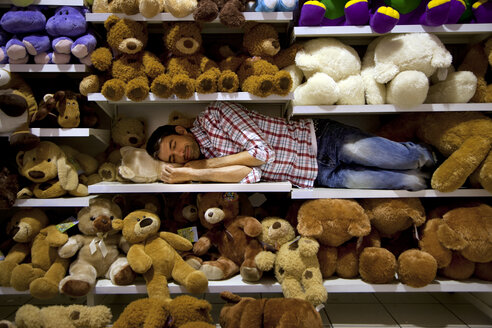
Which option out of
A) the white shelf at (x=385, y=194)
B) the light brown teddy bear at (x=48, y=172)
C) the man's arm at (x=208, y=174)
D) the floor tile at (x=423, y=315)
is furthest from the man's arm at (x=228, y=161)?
the floor tile at (x=423, y=315)

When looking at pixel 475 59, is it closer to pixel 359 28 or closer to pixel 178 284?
pixel 359 28

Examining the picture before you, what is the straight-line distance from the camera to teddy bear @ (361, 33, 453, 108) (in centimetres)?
150

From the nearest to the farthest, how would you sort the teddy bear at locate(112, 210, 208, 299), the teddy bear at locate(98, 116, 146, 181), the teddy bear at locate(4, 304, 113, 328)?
the teddy bear at locate(4, 304, 113, 328)
the teddy bear at locate(112, 210, 208, 299)
the teddy bear at locate(98, 116, 146, 181)

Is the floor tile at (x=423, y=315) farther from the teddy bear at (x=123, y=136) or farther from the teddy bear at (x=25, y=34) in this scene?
the teddy bear at (x=25, y=34)

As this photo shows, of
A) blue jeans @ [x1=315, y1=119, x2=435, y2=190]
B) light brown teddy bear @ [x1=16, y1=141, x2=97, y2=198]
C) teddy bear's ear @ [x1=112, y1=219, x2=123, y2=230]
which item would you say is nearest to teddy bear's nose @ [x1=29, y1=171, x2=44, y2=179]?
light brown teddy bear @ [x1=16, y1=141, x2=97, y2=198]

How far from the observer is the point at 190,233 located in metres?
1.69

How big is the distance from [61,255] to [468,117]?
208 centimetres

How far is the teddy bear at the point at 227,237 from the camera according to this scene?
5.12ft

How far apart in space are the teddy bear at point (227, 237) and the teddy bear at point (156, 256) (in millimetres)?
88

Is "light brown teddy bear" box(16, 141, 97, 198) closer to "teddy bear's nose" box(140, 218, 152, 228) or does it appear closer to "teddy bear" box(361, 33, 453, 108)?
"teddy bear's nose" box(140, 218, 152, 228)

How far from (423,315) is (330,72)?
135cm

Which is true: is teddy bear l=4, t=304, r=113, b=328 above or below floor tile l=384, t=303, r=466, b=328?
above

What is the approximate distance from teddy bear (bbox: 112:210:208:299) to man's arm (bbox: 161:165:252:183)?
23cm

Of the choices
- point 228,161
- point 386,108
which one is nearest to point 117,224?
point 228,161
